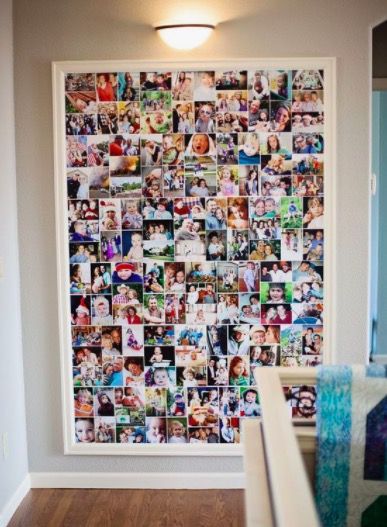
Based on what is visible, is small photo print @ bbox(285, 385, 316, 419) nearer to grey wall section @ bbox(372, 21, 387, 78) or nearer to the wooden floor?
the wooden floor

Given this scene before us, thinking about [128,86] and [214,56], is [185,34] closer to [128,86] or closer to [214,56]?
[214,56]

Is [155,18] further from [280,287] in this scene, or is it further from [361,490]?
[361,490]

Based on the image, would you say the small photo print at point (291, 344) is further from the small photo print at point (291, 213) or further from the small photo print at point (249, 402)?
the small photo print at point (291, 213)

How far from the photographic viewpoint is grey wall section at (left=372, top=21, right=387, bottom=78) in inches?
183

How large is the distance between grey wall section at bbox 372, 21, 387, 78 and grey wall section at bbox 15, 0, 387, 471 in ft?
4.93

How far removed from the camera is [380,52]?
468cm

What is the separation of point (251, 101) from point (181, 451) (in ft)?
5.50

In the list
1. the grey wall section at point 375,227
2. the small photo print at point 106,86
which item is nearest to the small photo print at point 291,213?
the small photo print at point 106,86

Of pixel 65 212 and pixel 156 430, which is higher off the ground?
pixel 65 212

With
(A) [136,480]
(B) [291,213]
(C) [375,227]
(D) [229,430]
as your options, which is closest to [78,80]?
(B) [291,213]

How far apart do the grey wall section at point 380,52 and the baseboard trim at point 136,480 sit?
9.05 ft

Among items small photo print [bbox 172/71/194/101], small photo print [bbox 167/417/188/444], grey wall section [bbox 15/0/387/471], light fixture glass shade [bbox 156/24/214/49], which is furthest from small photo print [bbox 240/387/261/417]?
light fixture glass shade [bbox 156/24/214/49]

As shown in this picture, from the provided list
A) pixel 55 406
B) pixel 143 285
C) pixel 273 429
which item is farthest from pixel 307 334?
pixel 273 429

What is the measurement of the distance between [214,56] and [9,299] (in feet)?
4.71
